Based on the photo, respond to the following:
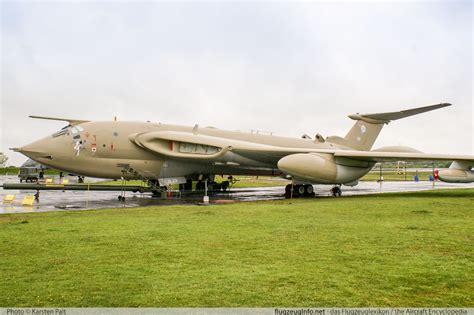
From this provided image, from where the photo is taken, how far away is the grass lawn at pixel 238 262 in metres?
4.40

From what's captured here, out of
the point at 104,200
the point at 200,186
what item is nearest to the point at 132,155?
the point at 104,200

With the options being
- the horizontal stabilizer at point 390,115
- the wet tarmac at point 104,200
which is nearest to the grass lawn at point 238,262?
the wet tarmac at point 104,200

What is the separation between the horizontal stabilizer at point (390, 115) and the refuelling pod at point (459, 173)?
10.0ft

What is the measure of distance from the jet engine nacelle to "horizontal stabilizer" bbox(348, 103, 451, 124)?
3.62 m

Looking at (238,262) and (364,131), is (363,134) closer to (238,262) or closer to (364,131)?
(364,131)

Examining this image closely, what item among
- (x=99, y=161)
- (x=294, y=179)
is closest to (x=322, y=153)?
(x=294, y=179)

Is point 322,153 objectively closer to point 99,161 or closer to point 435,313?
point 99,161

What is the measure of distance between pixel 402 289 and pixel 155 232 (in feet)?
17.1

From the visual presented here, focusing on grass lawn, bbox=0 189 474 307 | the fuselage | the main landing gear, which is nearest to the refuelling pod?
the fuselage

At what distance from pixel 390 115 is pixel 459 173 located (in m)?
5.41

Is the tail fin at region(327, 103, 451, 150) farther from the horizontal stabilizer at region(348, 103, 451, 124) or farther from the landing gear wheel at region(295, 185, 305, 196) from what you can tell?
the landing gear wheel at region(295, 185, 305, 196)

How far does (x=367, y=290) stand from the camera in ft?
15.1

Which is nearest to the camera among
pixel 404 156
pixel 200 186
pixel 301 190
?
pixel 404 156

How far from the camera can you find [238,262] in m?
5.86
